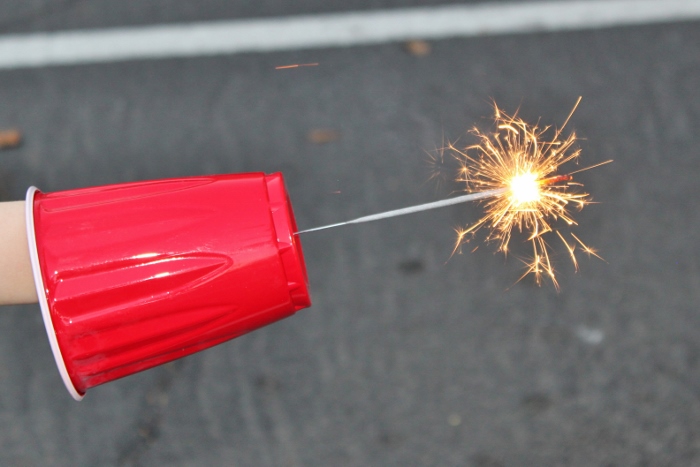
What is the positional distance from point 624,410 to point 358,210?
93 cm

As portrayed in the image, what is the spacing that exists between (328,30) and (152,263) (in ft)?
3.77

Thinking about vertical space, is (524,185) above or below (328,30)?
below

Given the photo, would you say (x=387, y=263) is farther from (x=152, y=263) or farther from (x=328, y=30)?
(x=152, y=263)

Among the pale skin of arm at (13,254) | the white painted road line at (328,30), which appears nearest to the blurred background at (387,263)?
the white painted road line at (328,30)

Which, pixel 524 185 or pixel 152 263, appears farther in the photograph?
pixel 524 185

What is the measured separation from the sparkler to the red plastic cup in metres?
0.48

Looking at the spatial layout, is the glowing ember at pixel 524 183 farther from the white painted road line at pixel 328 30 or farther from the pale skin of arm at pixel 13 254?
the pale skin of arm at pixel 13 254

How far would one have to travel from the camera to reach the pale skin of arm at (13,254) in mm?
1012

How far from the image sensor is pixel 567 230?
5.60ft

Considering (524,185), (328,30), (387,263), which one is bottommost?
(387,263)

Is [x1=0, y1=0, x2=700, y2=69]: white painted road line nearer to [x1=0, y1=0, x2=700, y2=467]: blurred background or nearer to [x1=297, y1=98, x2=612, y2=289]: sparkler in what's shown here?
[x1=0, y1=0, x2=700, y2=467]: blurred background

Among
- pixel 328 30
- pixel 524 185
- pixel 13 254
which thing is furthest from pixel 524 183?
pixel 13 254

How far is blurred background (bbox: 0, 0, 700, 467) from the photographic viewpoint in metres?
1.67

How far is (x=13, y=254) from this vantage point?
1014 mm
